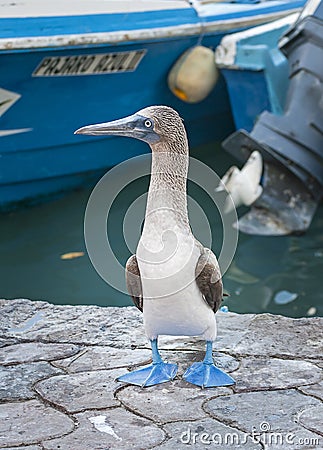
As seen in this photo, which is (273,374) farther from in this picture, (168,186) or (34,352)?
(34,352)

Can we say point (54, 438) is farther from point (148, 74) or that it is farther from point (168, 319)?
point (148, 74)

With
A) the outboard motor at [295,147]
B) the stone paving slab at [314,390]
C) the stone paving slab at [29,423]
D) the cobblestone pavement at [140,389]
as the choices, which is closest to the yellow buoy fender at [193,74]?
the outboard motor at [295,147]

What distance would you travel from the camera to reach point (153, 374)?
2824mm

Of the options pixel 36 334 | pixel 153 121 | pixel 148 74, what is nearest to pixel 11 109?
pixel 148 74

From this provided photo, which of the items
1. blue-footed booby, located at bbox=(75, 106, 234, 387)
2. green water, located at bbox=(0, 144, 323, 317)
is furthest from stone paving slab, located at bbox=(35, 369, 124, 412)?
green water, located at bbox=(0, 144, 323, 317)

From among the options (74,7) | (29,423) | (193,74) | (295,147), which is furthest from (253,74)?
(29,423)

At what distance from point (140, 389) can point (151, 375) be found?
7 centimetres

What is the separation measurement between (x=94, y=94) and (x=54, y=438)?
442cm

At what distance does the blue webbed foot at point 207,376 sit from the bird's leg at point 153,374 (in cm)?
6

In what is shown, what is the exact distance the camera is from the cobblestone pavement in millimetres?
2447

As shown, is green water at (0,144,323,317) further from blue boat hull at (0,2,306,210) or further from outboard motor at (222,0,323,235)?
blue boat hull at (0,2,306,210)

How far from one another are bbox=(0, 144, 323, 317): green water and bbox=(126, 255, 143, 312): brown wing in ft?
7.54

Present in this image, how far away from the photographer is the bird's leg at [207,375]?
9.10ft

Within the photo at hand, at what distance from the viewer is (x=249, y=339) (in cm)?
318
